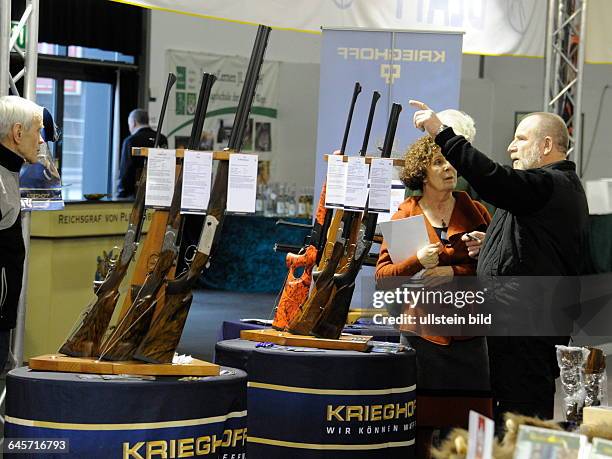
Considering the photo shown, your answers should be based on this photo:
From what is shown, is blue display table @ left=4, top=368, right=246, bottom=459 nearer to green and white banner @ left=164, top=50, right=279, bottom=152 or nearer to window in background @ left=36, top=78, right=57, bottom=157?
window in background @ left=36, top=78, right=57, bottom=157

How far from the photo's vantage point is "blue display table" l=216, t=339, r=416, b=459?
335 cm

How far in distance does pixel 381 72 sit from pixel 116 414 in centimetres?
333

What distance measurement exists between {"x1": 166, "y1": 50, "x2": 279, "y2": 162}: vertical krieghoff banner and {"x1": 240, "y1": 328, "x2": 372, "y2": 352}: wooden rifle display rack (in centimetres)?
701

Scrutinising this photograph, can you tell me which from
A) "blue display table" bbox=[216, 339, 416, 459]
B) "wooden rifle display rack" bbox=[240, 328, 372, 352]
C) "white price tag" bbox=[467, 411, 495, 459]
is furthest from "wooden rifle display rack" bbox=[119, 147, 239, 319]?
"white price tag" bbox=[467, 411, 495, 459]

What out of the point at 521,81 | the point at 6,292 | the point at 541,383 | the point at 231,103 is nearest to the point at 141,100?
the point at 231,103

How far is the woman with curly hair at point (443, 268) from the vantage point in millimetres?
3578

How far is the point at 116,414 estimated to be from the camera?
275 centimetres

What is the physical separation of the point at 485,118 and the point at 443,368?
8892 mm

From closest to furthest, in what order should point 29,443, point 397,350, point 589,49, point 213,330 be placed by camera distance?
point 29,443, point 397,350, point 589,49, point 213,330

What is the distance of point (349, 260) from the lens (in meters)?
3.67

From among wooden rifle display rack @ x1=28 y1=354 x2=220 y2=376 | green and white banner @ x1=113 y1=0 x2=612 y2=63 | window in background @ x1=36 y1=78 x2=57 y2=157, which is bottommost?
wooden rifle display rack @ x1=28 y1=354 x2=220 y2=376

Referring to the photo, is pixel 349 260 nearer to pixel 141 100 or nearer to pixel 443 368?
pixel 443 368

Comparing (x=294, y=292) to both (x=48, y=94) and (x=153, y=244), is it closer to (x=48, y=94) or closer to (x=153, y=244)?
(x=153, y=244)

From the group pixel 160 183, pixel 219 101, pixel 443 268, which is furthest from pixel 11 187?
pixel 219 101
